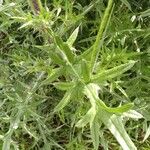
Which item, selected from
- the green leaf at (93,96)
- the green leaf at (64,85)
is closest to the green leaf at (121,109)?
the green leaf at (93,96)

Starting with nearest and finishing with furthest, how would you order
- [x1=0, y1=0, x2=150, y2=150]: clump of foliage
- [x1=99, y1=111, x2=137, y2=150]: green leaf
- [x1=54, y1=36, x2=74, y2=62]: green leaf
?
[x1=99, y1=111, x2=137, y2=150]: green leaf, [x1=54, y1=36, x2=74, y2=62]: green leaf, [x1=0, y1=0, x2=150, y2=150]: clump of foliage

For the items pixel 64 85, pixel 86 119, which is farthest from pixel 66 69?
pixel 86 119

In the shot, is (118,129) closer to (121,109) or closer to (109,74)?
(121,109)

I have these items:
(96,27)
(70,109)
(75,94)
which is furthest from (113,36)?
(75,94)

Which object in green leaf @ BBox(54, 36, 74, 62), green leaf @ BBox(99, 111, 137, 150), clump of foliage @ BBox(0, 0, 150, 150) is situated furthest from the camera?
clump of foliage @ BBox(0, 0, 150, 150)

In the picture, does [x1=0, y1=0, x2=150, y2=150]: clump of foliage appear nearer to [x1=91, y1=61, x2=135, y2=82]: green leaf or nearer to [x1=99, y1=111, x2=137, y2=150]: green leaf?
[x1=91, y1=61, x2=135, y2=82]: green leaf

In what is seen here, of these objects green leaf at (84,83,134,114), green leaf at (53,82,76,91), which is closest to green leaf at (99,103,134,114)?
green leaf at (84,83,134,114)

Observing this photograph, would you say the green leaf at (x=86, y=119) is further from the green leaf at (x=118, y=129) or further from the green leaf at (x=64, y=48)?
Result: the green leaf at (x=64, y=48)
